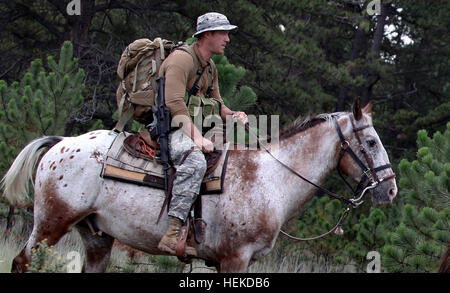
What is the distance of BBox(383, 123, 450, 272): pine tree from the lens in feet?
22.7

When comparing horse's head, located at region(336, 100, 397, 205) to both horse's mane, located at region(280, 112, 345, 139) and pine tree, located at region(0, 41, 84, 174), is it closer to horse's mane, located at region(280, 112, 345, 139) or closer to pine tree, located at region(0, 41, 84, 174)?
horse's mane, located at region(280, 112, 345, 139)

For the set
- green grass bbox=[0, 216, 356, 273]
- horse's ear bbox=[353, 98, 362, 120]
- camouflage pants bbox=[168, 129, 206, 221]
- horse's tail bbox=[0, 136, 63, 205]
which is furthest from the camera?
green grass bbox=[0, 216, 356, 273]

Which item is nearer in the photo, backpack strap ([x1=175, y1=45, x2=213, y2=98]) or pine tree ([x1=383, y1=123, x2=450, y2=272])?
backpack strap ([x1=175, y1=45, x2=213, y2=98])

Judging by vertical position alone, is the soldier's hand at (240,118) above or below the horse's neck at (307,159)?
above

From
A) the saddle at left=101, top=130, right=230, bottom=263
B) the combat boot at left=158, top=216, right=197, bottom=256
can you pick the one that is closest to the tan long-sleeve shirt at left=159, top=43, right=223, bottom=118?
the saddle at left=101, top=130, right=230, bottom=263

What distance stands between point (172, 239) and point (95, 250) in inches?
43.4

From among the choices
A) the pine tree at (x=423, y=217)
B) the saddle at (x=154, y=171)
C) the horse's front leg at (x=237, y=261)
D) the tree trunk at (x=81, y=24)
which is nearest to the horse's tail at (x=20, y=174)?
the saddle at (x=154, y=171)

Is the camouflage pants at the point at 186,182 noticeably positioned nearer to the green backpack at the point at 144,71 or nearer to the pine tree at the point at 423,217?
the green backpack at the point at 144,71

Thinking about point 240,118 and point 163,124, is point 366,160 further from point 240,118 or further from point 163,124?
point 163,124

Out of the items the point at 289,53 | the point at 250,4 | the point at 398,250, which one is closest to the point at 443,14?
the point at 289,53

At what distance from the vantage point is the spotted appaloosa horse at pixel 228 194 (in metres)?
→ 5.09

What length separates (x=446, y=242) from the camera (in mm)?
6941

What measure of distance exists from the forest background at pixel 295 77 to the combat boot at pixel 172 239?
2.96 m
